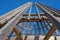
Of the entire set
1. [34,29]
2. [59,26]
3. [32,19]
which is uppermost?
[59,26]

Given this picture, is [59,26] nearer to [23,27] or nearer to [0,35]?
[0,35]

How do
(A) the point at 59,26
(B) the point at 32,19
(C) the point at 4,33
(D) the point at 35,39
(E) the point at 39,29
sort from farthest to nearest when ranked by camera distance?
(E) the point at 39,29
(B) the point at 32,19
(D) the point at 35,39
(A) the point at 59,26
(C) the point at 4,33

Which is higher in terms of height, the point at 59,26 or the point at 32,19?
the point at 59,26

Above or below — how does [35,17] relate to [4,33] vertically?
below

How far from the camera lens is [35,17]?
37.0 ft

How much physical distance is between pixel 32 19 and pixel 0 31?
25.9 feet

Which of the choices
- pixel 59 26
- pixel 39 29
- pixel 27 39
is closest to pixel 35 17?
pixel 39 29

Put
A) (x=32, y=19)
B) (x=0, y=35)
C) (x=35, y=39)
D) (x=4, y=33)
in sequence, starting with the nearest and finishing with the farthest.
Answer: (x=0, y=35) < (x=4, y=33) < (x=35, y=39) < (x=32, y=19)

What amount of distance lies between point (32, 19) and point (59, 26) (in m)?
7.34

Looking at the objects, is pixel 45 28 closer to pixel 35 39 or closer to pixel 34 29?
pixel 34 29

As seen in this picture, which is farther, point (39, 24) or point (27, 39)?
point (39, 24)

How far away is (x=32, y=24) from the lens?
1334 cm

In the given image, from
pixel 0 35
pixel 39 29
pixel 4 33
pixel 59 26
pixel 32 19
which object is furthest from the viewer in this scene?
pixel 39 29

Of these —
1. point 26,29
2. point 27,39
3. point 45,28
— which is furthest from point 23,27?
point 27,39
